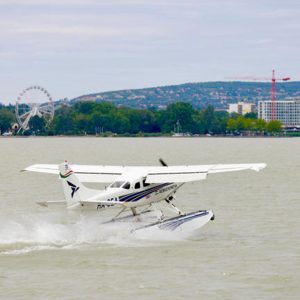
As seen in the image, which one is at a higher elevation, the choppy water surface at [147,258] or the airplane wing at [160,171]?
the airplane wing at [160,171]

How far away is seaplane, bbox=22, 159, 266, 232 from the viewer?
974 inches

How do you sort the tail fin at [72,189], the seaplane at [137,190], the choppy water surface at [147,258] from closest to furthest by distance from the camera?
the choppy water surface at [147,258] → the tail fin at [72,189] → the seaplane at [137,190]

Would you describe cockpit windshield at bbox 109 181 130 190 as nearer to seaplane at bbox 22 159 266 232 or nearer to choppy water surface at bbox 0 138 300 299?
seaplane at bbox 22 159 266 232

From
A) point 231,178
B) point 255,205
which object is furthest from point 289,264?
point 231,178

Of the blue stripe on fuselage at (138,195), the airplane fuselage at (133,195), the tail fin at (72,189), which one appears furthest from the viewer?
the blue stripe on fuselage at (138,195)

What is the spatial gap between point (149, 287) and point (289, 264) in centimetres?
377

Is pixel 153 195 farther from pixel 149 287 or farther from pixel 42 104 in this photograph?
pixel 42 104

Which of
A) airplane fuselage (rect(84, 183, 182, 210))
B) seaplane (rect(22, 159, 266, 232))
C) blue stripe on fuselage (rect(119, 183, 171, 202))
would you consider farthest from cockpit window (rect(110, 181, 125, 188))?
blue stripe on fuselage (rect(119, 183, 171, 202))

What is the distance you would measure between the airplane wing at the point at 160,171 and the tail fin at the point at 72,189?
201 centimetres

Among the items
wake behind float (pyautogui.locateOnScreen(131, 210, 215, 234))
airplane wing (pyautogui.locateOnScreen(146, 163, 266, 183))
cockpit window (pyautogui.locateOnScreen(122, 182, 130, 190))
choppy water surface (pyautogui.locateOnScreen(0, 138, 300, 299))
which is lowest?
choppy water surface (pyautogui.locateOnScreen(0, 138, 300, 299))

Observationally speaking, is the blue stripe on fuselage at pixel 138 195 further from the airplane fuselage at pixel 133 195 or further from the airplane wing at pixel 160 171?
the airplane wing at pixel 160 171

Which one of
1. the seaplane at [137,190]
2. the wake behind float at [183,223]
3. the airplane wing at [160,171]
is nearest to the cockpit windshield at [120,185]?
the seaplane at [137,190]

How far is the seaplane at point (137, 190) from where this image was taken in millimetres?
24734

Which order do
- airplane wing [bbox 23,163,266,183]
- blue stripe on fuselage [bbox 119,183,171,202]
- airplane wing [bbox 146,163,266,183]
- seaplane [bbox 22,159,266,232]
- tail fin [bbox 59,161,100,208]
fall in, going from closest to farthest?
1. tail fin [bbox 59,161,100,208]
2. seaplane [bbox 22,159,266,232]
3. blue stripe on fuselage [bbox 119,183,171,202]
4. airplane wing [bbox 146,163,266,183]
5. airplane wing [bbox 23,163,266,183]
